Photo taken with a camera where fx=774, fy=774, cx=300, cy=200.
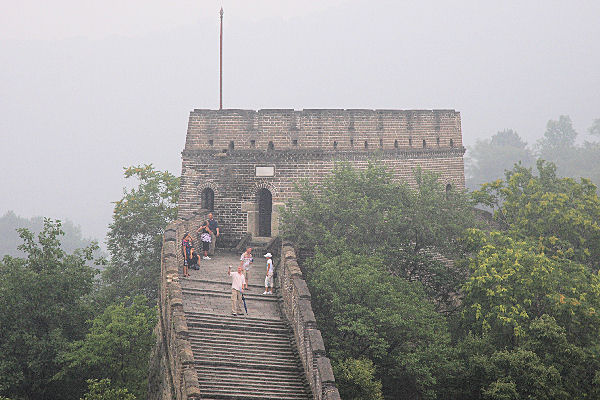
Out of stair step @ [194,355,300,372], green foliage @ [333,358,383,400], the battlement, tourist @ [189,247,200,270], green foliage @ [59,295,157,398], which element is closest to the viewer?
stair step @ [194,355,300,372]

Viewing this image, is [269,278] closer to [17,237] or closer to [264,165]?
[264,165]

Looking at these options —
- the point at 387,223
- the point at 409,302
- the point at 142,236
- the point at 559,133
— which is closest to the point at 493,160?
the point at 559,133

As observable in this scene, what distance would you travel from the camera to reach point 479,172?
118 m

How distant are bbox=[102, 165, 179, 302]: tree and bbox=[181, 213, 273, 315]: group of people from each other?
25.6 ft

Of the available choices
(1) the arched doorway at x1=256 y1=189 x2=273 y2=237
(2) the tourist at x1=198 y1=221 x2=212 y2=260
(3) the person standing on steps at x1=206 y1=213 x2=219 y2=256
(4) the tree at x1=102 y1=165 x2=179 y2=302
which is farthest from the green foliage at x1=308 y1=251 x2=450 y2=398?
(4) the tree at x1=102 y1=165 x2=179 y2=302

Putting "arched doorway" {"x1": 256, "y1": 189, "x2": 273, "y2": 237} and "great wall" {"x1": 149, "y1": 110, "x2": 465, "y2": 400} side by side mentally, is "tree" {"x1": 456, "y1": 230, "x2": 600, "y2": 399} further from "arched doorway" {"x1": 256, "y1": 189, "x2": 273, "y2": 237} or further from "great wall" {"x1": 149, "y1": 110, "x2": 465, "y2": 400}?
"arched doorway" {"x1": 256, "y1": 189, "x2": 273, "y2": 237}

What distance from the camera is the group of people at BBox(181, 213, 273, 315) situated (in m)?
21.0

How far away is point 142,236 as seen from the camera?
1474 inches

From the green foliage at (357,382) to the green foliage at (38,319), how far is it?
10.8 metres

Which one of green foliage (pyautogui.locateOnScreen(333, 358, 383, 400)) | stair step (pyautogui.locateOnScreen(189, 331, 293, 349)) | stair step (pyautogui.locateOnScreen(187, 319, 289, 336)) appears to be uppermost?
stair step (pyautogui.locateOnScreen(187, 319, 289, 336))

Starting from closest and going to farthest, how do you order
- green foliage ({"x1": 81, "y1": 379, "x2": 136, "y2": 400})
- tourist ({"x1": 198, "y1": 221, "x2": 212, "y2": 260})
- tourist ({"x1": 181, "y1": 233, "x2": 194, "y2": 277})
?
green foliage ({"x1": 81, "y1": 379, "x2": 136, "y2": 400})
tourist ({"x1": 181, "y1": 233, "x2": 194, "y2": 277})
tourist ({"x1": 198, "y1": 221, "x2": 212, "y2": 260})

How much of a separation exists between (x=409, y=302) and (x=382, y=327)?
159cm

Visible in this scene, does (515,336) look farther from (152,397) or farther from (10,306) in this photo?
(10,306)

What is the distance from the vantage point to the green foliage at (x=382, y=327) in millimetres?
21266
